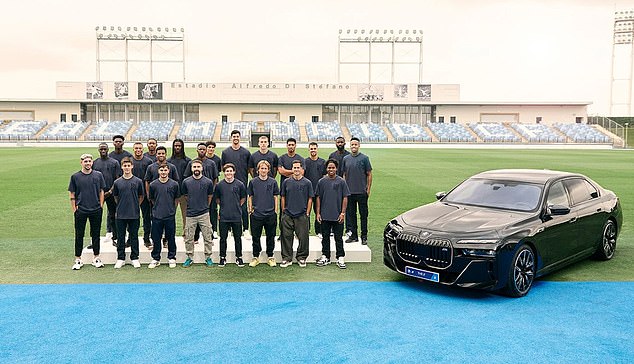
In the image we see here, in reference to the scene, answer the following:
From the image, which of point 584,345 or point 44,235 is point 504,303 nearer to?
point 584,345

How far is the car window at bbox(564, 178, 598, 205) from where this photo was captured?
815 centimetres

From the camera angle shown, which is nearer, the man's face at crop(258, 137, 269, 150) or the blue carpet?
the blue carpet

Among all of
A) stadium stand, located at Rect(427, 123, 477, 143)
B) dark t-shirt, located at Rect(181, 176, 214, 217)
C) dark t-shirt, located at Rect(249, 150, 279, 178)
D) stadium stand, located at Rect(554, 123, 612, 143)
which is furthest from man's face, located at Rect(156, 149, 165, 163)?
stadium stand, located at Rect(554, 123, 612, 143)

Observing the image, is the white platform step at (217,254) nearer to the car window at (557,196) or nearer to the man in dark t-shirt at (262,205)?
the man in dark t-shirt at (262,205)

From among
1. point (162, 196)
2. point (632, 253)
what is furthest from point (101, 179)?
point (632, 253)

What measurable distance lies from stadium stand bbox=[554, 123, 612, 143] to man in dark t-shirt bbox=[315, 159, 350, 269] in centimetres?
6251

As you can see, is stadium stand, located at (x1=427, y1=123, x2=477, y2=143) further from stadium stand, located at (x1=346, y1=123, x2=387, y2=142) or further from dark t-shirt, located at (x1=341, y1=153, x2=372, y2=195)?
dark t-shirt, located at (x1=341, y1=153, x2=372, y2=195)

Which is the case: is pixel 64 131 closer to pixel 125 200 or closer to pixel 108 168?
pixel 108 168

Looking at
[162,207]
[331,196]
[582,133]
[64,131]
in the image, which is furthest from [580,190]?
[64,131]

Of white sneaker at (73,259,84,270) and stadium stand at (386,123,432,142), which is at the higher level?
stadium stand at (386,123,432,142)

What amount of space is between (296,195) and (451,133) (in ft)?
198

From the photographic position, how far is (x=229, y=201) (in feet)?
26.6

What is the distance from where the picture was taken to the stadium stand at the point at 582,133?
2479 inches

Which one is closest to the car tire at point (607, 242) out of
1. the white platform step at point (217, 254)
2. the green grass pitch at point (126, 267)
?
the green grass pitch at point (126, 267)
